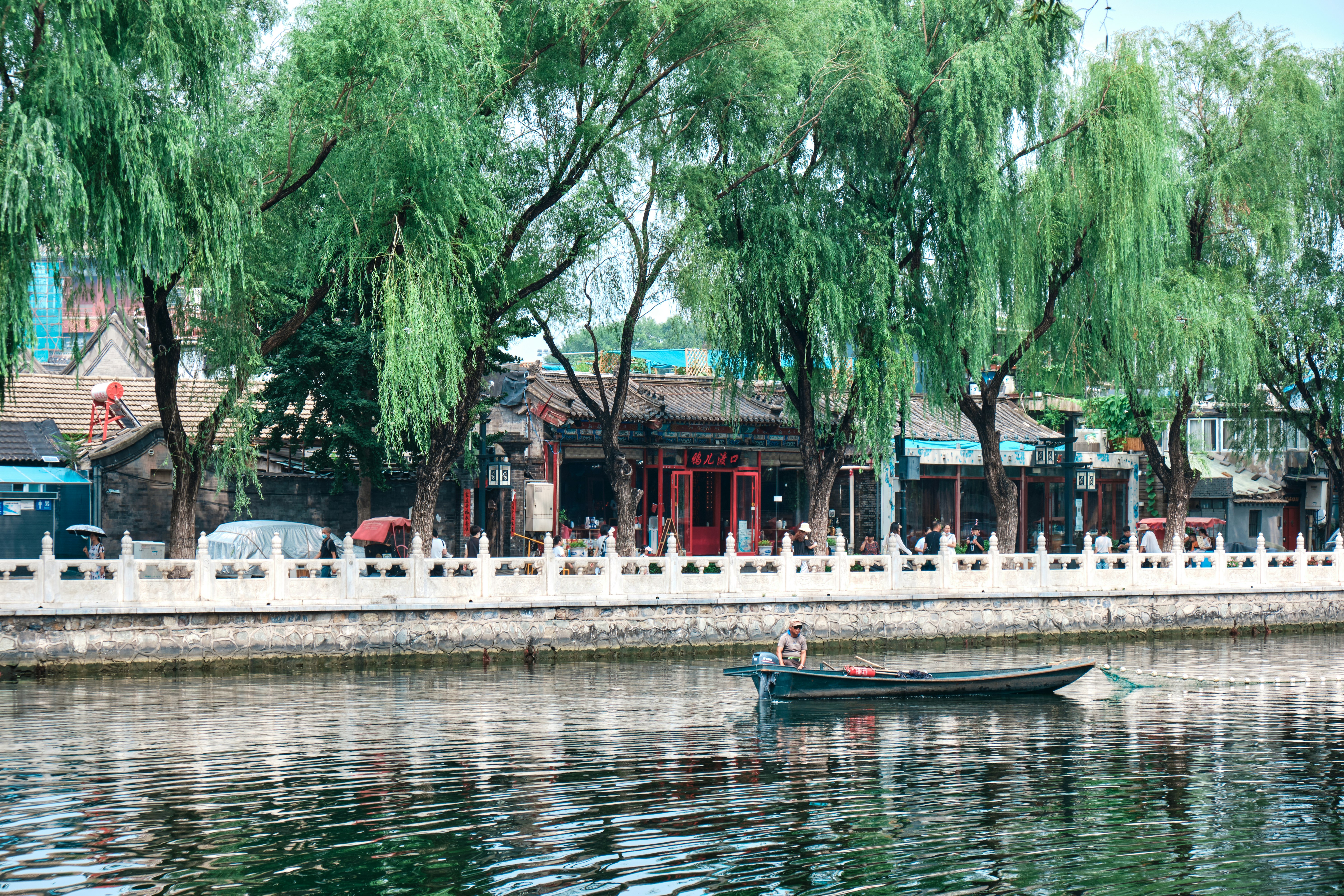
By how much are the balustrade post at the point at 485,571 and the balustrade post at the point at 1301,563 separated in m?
17.1

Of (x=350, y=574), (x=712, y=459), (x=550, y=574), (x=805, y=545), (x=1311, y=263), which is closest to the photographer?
(x=350, y=574)

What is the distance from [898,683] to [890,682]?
0.40ft

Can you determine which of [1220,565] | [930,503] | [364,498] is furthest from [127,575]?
[930,503]

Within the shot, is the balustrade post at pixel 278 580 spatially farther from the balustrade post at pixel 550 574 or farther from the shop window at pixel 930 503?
the shop window at pixel 930 503

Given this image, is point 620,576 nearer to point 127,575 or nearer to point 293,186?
point 127,575

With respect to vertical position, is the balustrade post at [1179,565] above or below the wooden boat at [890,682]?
above

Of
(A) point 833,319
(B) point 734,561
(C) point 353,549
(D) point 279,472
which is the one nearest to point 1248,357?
(A) point 833,319

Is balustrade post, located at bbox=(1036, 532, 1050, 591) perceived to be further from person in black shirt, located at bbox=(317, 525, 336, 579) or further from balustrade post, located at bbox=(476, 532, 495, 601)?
person in black shirt, located at bbox=(317, 525, 336, 579)

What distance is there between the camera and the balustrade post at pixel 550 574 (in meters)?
23.1

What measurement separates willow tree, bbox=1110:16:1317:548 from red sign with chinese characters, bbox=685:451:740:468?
9.44 metres

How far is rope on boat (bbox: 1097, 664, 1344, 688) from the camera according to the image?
21234 mm

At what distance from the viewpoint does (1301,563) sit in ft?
96.6

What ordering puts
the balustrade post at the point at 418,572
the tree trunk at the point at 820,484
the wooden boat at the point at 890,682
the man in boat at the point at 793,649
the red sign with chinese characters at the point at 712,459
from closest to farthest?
the wooden boat at the point at 890,682, the man in boat at the point at 793,649, the balustrade post at the point at 418,572, the tree trunk at the point at 820,484, the red sign with chinese characters at the point at 712,459

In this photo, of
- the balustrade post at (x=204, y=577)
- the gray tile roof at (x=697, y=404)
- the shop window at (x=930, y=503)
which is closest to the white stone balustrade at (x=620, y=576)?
the balustrade post at (x=204, y=577)
